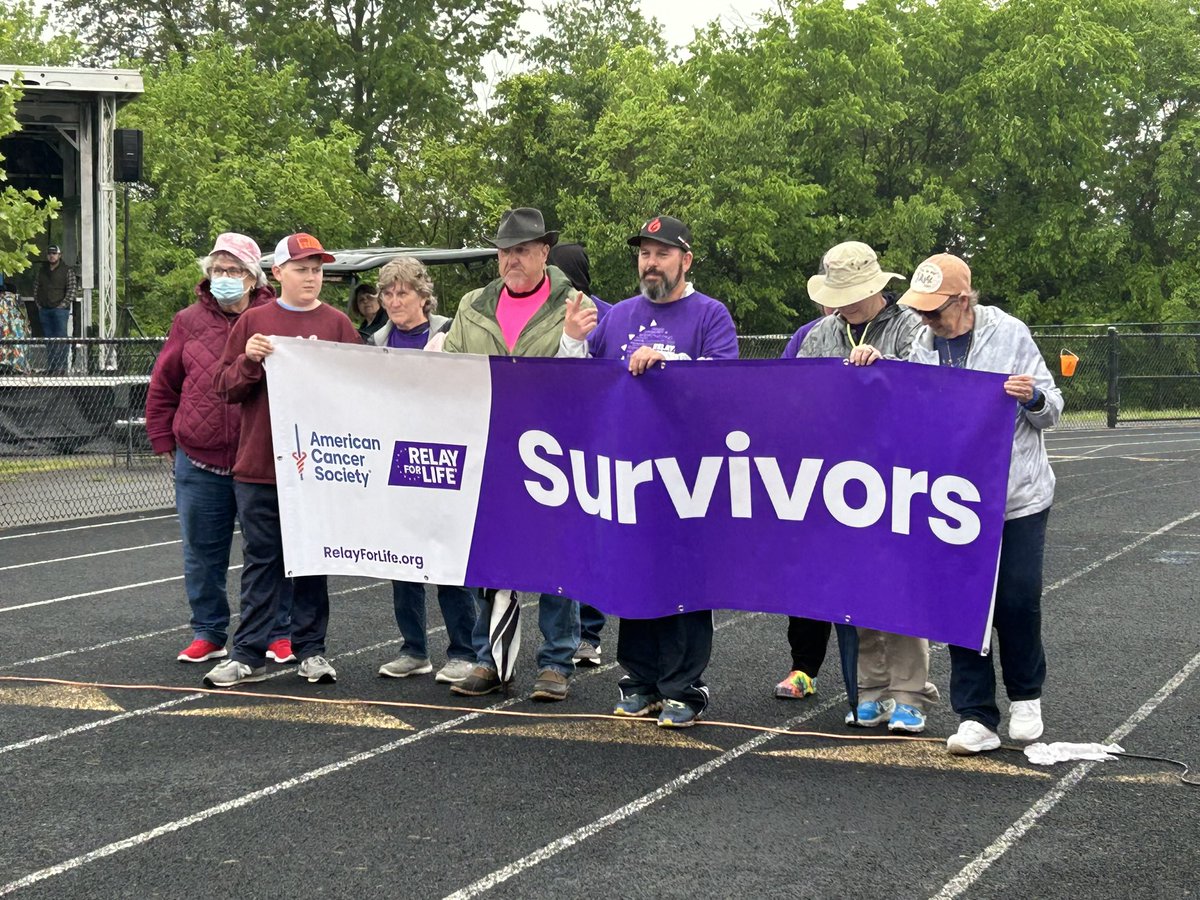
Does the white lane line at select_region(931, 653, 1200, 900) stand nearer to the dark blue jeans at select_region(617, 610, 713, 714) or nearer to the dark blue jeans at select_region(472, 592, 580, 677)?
the dark blue jeans at select_region(617, 610, 713, 714)

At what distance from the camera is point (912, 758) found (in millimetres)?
5902

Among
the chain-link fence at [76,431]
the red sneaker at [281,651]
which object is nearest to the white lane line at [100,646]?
the red sneaker at [281,651]

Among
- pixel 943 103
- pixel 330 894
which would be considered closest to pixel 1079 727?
pixel 330 894

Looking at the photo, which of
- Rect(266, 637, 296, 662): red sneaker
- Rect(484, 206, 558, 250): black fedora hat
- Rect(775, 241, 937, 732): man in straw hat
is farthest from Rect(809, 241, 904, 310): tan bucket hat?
Rect(266, 637, 296, 662): red sneaker

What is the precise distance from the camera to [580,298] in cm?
675

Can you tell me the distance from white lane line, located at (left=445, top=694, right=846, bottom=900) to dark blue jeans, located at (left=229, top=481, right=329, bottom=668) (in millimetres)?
2314

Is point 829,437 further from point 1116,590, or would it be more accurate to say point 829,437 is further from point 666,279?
point 1116,590

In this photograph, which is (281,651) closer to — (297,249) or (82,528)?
(297,249)

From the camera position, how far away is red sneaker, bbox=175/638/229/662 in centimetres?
777

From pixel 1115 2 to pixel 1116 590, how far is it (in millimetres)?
34639

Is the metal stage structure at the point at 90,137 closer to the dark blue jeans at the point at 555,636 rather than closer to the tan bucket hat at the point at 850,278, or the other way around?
the dark blue jeans at the point at 555,636

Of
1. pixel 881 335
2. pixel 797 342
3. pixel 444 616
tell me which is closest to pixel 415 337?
pixel 444 616

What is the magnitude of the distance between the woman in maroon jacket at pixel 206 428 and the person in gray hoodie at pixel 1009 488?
11.2ft

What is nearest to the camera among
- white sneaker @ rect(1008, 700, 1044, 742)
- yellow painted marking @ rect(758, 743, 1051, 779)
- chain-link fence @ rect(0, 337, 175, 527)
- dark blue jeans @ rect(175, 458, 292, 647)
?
yellow painted marking @ rect(758, 743, 1051, 779)
